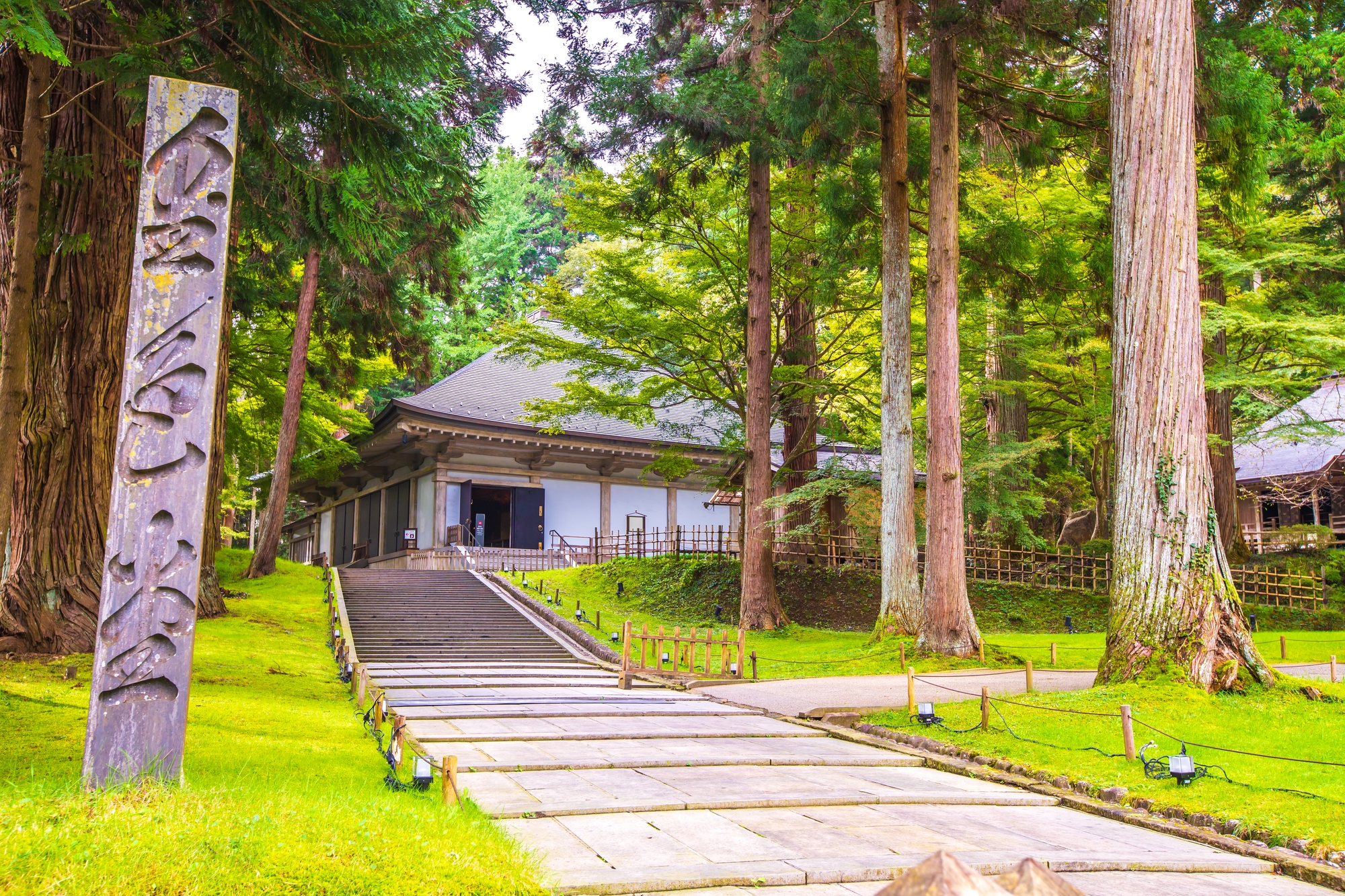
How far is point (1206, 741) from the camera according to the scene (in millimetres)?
7188

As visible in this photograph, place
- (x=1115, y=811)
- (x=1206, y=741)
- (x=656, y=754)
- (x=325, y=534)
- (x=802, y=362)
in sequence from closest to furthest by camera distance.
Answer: (x=1115, y=811) → (x=1206, y=741) → (x=656, y=754) → (x=802, y=362) → (x=325, y=534)

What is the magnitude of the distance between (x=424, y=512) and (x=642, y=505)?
6909 millimetres

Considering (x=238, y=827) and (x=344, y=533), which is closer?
(x=238, y=827)

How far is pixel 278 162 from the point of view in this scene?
8.88 metres

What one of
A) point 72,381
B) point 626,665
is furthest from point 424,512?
point 72,381

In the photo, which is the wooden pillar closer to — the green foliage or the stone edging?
the stone edging

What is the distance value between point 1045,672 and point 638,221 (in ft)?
37.1

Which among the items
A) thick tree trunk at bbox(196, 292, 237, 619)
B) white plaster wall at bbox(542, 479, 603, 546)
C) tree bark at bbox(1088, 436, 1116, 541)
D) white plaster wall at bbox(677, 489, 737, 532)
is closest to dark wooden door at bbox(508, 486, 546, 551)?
white plaster wall at bbox(542, 479, 603, 546)

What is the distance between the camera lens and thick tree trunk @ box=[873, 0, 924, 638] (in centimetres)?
1439

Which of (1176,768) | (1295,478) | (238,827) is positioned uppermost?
(1295,478)

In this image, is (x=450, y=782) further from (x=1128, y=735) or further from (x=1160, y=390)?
(x=1160, y=390)

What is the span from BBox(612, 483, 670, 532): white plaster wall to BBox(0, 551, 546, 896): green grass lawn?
22.2m

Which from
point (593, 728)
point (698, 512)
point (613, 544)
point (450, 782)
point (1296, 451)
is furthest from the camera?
point (698, 512)

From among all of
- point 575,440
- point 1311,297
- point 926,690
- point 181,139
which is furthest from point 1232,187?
point 575,440
